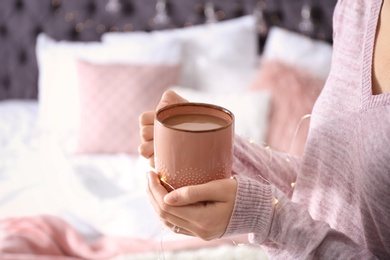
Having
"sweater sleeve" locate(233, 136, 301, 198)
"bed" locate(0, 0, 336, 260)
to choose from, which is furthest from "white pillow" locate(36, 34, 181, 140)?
"sweater sleeve" locate(233, 136, 301, 198)

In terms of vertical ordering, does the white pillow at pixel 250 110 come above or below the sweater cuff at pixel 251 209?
below

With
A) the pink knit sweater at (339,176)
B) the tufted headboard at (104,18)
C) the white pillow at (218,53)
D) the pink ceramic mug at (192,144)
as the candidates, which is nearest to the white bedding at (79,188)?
the tufted headboard at (104,18)

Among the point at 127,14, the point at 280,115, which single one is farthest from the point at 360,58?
the point at 127,14

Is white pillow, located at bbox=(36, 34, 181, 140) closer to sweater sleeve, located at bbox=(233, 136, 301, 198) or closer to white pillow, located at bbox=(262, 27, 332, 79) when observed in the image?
white pillow, located at bbox=(262, 27, 332, 79)

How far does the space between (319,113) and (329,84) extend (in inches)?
2.0

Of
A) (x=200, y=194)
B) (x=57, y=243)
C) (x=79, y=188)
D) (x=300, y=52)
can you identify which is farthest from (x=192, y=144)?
(x=300, y=52)

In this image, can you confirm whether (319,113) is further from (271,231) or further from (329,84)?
(271,231)

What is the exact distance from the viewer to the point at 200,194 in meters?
0.64

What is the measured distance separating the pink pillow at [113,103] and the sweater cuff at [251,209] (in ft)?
4.03

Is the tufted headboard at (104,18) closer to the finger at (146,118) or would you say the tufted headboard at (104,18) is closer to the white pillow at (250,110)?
the white pillow at (250,110)

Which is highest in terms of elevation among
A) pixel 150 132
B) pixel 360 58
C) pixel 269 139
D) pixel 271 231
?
pixel 360 58

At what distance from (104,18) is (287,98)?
3.00 ft

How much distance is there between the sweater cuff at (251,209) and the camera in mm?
676

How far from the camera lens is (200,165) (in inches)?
26.0
